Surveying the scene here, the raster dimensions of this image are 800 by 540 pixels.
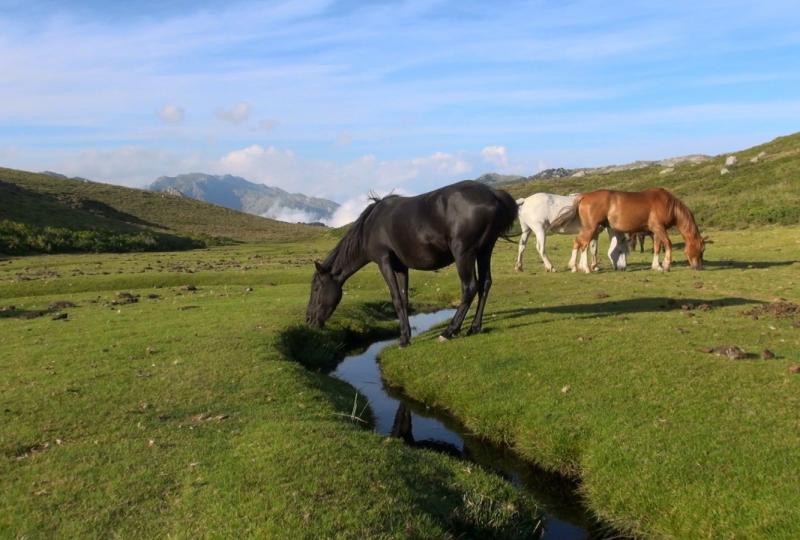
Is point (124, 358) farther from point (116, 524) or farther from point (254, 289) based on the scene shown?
point (254, 289)

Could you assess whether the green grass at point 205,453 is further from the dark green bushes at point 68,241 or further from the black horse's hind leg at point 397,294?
the dark green bushes at point 68,241

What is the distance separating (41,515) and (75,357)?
7120 mm

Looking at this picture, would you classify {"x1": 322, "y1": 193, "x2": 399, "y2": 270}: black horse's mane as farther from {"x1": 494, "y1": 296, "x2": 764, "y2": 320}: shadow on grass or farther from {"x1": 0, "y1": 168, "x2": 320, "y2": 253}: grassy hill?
{"x1": 0, "y1": 168, "x2": 320, "y2": 253}: grassy hill

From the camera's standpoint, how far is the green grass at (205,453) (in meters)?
5.80

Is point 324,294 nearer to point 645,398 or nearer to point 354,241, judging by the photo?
point 354,241

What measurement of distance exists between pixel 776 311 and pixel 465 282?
7408 mm

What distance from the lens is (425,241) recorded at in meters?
13.3

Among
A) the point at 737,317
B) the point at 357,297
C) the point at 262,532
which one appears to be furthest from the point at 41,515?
the point at 357,297

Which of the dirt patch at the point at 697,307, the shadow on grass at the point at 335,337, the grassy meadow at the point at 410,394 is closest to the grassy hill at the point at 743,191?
the grassy meadow at the point at 410,394

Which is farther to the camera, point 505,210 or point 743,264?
point 743,264

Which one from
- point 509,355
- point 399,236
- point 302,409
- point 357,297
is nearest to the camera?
point 302,409

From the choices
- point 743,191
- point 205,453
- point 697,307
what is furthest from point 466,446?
point 743,191

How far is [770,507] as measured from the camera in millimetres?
6004

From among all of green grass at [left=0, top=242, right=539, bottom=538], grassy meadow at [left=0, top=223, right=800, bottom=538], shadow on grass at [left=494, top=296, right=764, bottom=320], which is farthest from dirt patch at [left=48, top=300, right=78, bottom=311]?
shadow on grass at [left=494, top=296, right=764, bottom=320]
